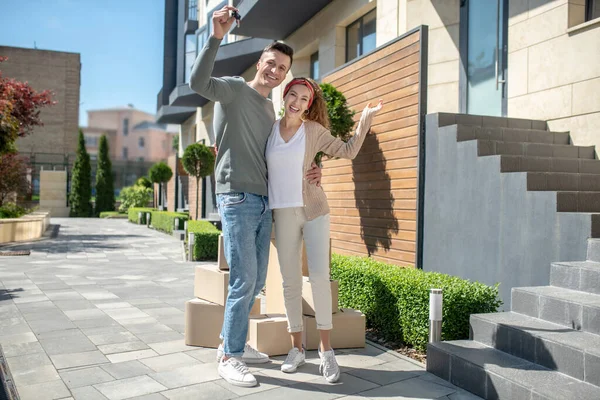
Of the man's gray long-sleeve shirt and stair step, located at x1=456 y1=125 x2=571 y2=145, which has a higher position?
stair step, located at x1=456 y1=125 x2=571 y2=145

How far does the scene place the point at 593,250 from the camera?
175 inches

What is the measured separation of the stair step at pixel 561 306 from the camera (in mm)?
3623

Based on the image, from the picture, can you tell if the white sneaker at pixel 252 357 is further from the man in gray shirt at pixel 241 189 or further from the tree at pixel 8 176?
the tree at pixel 8 176

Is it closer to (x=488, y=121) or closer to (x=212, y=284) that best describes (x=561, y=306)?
(x=212, y=284)

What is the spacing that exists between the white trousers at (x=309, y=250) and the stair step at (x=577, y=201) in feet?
8.01

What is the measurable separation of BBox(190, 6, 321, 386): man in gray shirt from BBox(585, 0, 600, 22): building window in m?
5.09

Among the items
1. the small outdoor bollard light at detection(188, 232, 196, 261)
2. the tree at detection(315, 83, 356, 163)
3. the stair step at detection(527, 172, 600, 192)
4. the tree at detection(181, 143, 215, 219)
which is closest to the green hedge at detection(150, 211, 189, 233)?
the tree at detection(181, 143, 215, 219)

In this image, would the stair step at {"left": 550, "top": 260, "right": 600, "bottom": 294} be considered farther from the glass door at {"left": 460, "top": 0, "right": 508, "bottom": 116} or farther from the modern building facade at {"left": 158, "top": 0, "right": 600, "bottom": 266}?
the glass door at {"left": 460, "top": 0, "right": 508, "bottom": 116}

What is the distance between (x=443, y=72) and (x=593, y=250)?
210 inches

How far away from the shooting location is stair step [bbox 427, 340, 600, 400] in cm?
307

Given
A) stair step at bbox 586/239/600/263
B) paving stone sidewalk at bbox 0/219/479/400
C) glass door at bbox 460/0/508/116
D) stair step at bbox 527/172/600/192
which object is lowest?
paving stone sidewalk at bbox 0/219/479/400

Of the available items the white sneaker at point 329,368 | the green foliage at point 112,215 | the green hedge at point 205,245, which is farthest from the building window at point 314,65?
the green foliage at point 112,215

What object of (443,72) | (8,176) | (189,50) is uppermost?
(189,50)

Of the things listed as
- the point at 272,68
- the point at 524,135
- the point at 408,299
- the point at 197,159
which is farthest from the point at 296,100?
the point at 197,159
